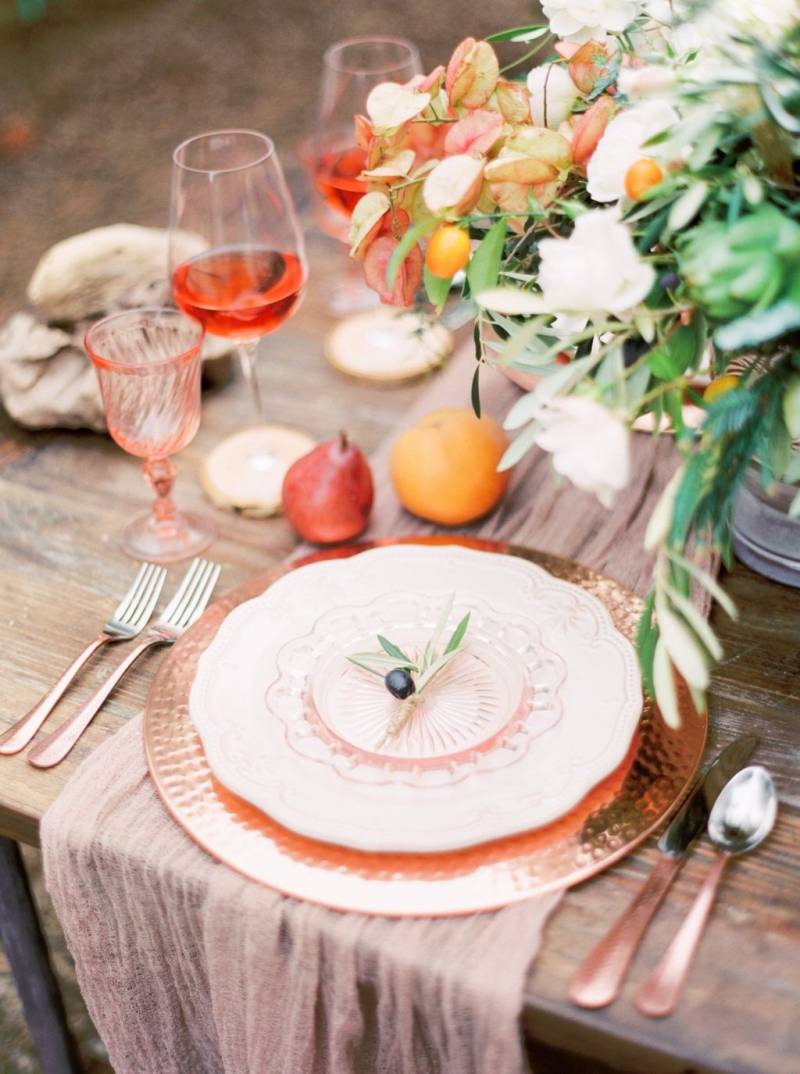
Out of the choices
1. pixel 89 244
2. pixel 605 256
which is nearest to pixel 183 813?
pixel 605 256

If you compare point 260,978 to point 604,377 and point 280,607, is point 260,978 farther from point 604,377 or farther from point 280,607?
point 604,377

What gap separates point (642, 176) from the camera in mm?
651

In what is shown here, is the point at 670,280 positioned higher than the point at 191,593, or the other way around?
the point at 670,280

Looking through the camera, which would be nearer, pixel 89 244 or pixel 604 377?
pixel 604 377

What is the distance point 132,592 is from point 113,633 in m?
0.06

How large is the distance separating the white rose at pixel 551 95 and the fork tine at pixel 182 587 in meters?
0.46

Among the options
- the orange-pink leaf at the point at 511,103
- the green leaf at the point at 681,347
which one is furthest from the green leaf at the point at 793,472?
the orange-pink leaf at the point at 511,103

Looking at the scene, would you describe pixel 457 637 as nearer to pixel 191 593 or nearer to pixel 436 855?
pixel 436 855

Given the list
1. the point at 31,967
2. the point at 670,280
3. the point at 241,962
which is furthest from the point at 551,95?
the point at 31,967

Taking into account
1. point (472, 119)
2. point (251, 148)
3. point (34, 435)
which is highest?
point (472, 119)

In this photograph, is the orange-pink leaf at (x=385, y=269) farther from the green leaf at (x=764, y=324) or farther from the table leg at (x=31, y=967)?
the table leg at (x=31, y=967)

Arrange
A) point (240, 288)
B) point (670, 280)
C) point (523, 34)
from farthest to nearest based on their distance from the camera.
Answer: point (240, 288), point (523, 34), point (670, 280)

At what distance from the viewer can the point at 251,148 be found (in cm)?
109

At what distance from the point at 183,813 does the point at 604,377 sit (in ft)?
1.24
